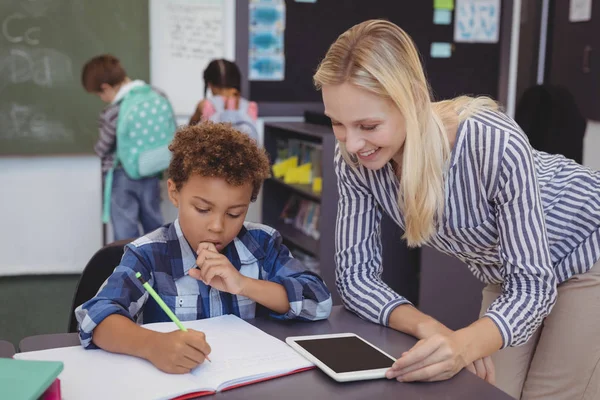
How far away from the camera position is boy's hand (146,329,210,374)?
105 centimetres

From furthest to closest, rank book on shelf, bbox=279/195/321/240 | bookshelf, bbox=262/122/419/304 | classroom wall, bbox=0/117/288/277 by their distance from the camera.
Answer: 1. classroom wall, bbox=0/117/288/277
2. book on shelf, bbox=279/195/321/240
3. bookshelf, bbox=262/122/419/304

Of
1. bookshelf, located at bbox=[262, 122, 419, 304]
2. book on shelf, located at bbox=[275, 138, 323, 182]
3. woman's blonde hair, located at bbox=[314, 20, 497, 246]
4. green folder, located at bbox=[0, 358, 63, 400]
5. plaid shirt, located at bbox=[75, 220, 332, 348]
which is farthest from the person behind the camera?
book on shelf, located at bbox=[275, 138, 323, 182]

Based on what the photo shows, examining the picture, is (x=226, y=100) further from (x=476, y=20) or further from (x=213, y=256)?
(x=213, y=256)

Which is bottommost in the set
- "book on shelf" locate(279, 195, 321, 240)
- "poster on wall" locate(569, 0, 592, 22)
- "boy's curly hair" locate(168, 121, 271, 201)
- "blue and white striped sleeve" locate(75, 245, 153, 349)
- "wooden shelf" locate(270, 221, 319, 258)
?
"wooden shelf" locate(270, 221, 319, 258)

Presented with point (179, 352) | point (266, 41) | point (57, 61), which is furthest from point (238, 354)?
point (266, 41)

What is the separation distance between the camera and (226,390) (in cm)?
103

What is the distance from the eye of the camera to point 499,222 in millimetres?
1309

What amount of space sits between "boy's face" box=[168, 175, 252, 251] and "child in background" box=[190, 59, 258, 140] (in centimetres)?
236

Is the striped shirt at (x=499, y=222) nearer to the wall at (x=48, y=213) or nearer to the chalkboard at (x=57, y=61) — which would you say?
the chalkboard at (x=57, y=61)

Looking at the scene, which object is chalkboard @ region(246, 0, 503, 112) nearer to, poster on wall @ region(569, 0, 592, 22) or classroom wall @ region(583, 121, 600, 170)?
poster on wall @ region(569, 0, 592, 22)

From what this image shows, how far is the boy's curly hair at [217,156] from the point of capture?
1423mm

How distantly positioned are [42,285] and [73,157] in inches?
33.0

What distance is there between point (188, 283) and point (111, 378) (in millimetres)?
377

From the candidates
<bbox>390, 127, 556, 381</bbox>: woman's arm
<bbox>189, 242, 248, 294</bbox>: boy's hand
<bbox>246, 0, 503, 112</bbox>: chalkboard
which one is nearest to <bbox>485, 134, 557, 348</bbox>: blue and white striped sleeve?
<bbox>390, 127, 556, 381</bbox>: woman's arm
